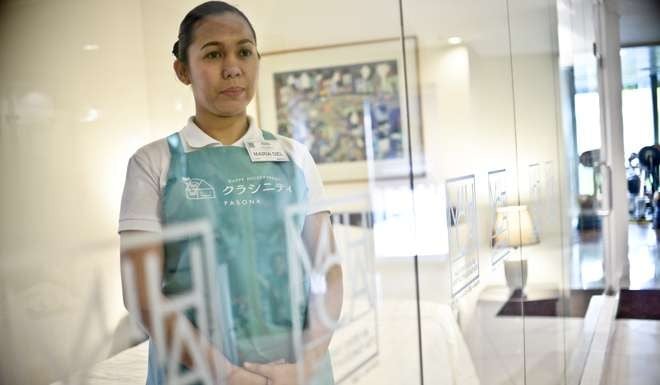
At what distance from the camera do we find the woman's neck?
1020 mm

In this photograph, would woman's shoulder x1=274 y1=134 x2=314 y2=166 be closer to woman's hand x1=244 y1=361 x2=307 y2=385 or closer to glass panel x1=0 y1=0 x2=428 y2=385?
glass panel x1=0 y1=0 x2=428 y2=385

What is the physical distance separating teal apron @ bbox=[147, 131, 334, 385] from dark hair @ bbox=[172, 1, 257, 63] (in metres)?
0.13

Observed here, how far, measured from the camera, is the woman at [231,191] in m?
0.96

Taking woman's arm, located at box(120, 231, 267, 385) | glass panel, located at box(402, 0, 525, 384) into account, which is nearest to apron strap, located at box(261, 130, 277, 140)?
woman's arm, located at box(120, 231, 267, 385)

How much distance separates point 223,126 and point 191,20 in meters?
0.17

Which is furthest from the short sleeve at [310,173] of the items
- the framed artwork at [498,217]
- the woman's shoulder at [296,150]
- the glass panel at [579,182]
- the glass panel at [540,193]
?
the glass panel at [579,182]

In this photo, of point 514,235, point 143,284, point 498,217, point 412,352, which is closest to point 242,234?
point 143,284

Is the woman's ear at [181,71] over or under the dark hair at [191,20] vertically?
under

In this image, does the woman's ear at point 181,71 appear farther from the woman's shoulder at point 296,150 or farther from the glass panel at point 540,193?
the glass panel at point 540,193

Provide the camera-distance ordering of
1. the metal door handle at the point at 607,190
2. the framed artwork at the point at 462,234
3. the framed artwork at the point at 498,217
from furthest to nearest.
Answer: the metal door handle at the point at 607,190, the framed artwork at the point at 498,217, the framed artwork at the point at 462,234

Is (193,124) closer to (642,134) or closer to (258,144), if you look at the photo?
(258,144)

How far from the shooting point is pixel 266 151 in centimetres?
108

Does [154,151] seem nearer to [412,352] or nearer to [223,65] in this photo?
[223,65]

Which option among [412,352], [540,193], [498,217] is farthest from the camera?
[540,193]
